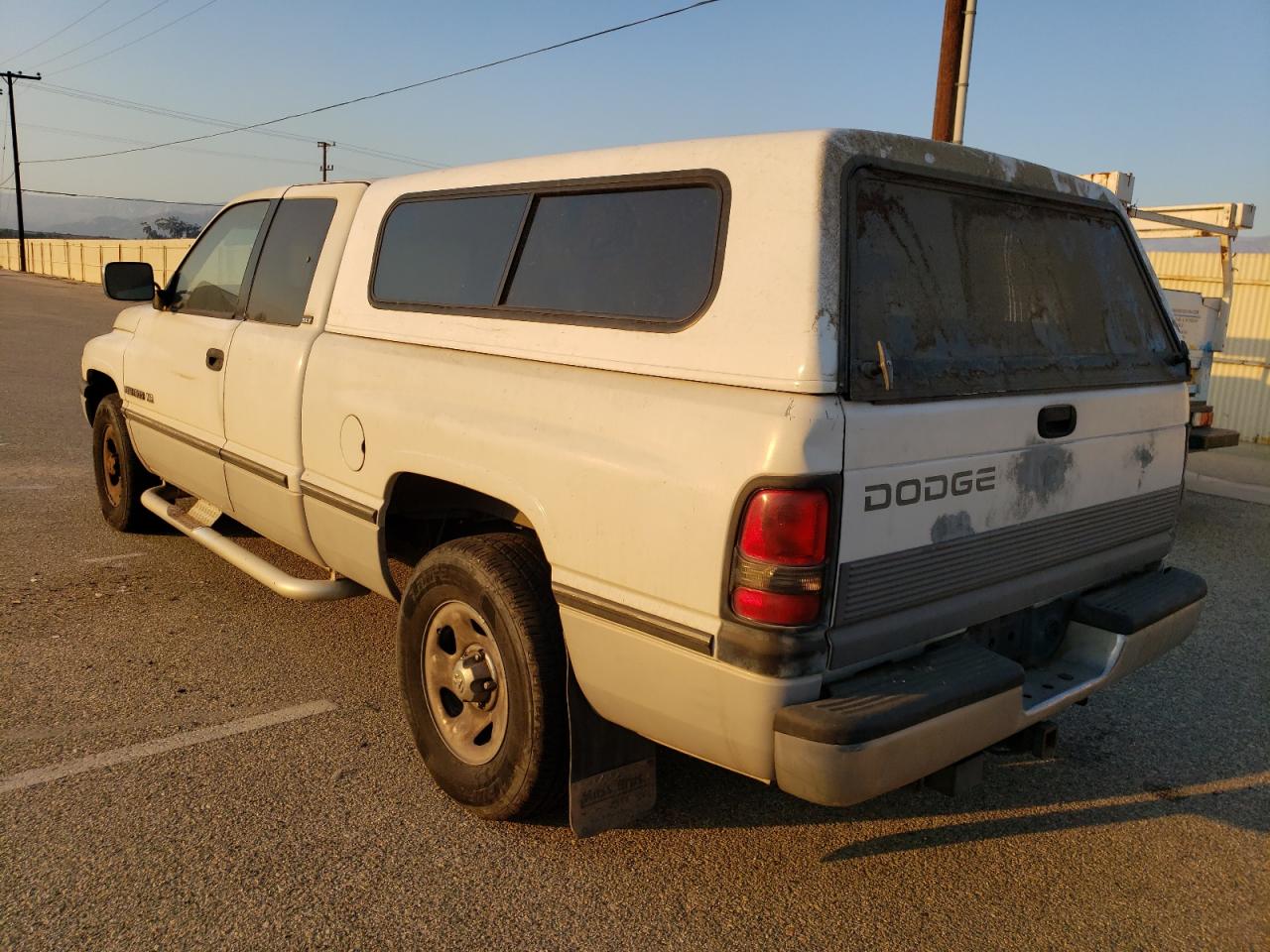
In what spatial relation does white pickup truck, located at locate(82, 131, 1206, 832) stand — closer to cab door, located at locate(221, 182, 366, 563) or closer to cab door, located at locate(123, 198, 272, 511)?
cab door, located at locate(221, 182, 366, 563)

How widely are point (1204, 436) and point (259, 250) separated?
300 inches

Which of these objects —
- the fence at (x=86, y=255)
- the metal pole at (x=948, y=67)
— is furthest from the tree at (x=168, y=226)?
the metal pole at (x=948, y=67)

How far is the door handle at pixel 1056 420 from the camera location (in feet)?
9.41

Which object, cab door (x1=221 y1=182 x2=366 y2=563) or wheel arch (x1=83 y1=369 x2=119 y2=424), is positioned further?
wheel arch (x1=83 y1=369 x2=119 y2=424)

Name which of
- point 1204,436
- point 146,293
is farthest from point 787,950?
point 1204,436

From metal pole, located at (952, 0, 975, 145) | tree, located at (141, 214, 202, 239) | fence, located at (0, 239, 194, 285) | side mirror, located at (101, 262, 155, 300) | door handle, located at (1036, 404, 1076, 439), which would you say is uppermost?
tree, located at (141, 214, 202, 239)

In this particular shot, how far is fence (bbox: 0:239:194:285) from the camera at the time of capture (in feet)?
127

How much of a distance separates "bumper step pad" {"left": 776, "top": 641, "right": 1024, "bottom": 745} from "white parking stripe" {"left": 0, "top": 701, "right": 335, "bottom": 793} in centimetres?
229

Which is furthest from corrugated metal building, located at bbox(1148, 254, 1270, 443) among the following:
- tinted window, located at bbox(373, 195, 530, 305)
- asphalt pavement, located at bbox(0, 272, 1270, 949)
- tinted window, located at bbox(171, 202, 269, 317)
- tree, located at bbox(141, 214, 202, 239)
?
tree, located at bbox(141, 214, 202, 239)

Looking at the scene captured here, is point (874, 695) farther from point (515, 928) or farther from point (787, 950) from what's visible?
point (515, 928)

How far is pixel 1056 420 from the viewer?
2914mm

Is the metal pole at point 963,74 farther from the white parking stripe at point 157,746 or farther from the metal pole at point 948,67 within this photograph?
the white parking stripe at point 157,746

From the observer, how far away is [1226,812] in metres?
3.45

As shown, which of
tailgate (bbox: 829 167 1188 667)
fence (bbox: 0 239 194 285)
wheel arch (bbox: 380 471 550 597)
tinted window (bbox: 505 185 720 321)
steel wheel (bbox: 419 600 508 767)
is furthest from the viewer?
fence (bbox: 0 239 194 285)
